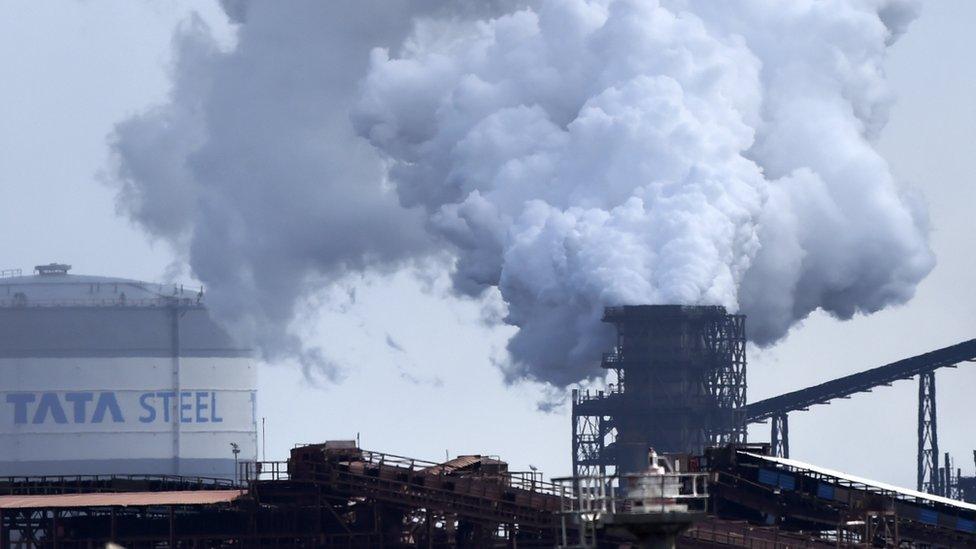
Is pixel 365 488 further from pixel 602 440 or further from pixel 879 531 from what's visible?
pixel 602 440

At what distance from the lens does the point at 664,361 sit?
526 feet

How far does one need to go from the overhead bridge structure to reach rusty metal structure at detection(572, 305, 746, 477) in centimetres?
1495

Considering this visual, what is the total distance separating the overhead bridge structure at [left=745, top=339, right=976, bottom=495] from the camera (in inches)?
7003

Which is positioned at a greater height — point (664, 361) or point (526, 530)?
point (664, 361)

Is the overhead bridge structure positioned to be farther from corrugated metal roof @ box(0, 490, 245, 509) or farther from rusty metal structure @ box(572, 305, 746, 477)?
corrugated metal roof @ box(0, 490, 245, 509)

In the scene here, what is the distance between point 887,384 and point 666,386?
23714 millimetres

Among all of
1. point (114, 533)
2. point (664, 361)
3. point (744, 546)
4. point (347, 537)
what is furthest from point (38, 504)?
point (664, 361)

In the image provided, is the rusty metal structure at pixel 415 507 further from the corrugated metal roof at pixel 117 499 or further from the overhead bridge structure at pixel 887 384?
the overhead bridge structure at pixel 887 384

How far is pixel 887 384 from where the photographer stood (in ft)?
589

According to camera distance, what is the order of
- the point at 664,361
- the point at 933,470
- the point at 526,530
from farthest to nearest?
the point at 933,470 < the point at 664,361 < the point at 526,530

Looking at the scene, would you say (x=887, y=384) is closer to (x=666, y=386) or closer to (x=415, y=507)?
(x=666, y=386)

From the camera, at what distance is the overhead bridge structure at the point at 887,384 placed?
178 metres

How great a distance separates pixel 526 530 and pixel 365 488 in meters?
6.67

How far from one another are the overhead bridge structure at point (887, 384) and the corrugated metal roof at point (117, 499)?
72792 millimetres
